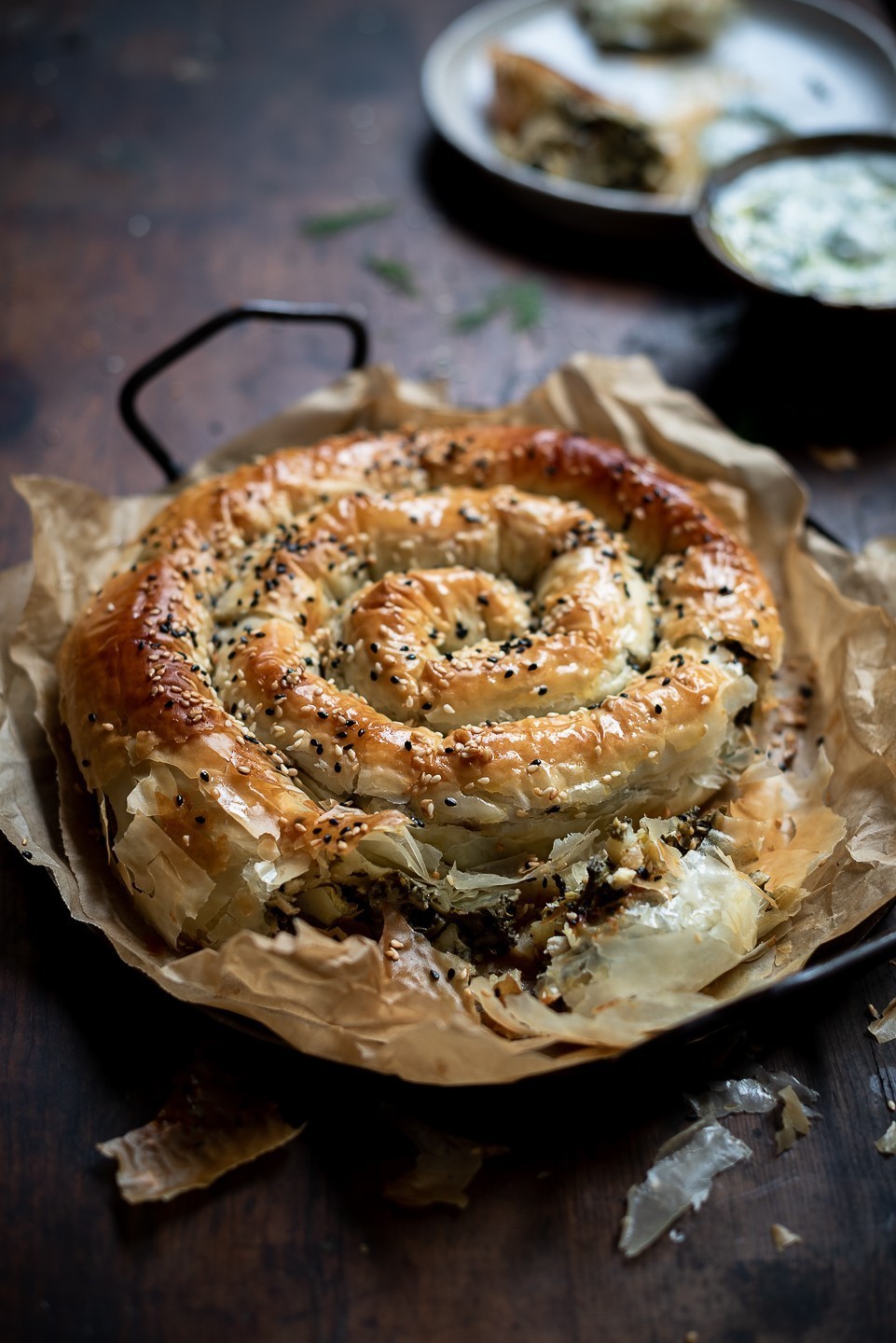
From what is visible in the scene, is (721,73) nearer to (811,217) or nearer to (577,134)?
(577,134)

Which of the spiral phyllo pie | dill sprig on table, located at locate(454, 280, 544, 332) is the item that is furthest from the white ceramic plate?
the spiral phyllo pie

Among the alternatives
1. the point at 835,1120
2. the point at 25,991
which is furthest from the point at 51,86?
the point at 835,1120

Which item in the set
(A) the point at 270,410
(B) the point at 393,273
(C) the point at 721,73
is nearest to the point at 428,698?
(A) the point at 270,410

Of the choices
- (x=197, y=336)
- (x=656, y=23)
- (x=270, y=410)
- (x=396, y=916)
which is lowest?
(x=270, y=410)

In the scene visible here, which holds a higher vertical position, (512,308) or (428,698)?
(428,698)

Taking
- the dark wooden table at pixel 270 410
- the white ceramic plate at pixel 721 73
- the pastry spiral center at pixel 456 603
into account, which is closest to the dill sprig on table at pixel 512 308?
the dark wooden table at pixel 270 410

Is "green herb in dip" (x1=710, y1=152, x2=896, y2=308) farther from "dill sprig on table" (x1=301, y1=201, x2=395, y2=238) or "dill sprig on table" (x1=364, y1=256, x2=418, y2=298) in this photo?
Result: "dill sprig on table" (x1=301, y1=201, x2=395, y2=238)
